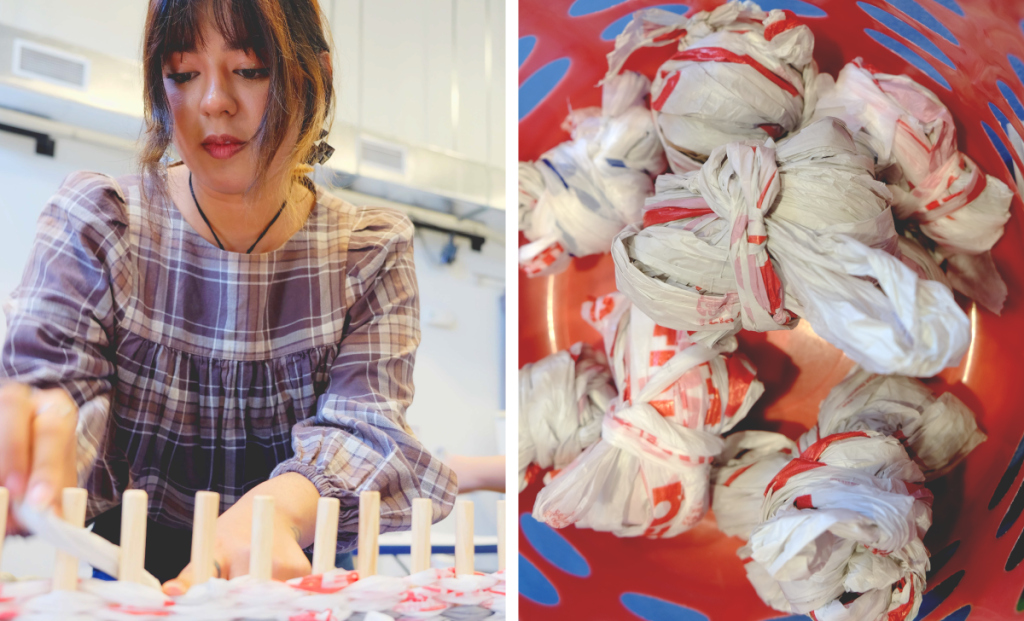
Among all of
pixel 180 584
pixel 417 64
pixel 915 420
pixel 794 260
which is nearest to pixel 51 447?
pixel 180 584

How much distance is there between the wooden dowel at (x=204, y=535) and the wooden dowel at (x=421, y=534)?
13 centimetres

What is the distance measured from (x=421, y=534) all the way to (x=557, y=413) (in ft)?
0.63

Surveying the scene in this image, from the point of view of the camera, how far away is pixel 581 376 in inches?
26.1

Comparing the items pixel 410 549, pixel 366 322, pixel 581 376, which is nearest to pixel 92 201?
pixel 366 322

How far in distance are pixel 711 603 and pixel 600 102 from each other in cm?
49

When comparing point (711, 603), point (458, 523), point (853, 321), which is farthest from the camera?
point (711, 603)

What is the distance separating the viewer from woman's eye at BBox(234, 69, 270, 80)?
1.42 feet

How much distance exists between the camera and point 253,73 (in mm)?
438

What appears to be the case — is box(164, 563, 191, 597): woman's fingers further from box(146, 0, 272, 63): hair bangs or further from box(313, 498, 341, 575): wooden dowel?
box(146, 0, 272, 63): hair bangs

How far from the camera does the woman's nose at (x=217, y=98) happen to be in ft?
1.41

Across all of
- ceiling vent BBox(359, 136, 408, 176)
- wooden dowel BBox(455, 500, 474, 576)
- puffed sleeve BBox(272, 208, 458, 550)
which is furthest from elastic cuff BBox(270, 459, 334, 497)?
ceiling vent BBox(359, 136, 408, 176)

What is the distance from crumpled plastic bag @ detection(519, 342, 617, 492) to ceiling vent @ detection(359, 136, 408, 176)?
0.24 meters

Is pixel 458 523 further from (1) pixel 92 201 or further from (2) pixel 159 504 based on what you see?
(1) pixel 92 201

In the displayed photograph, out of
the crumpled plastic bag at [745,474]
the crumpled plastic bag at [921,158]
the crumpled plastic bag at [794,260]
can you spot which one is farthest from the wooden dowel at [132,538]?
the crumpled plastic bag at [921,158]
